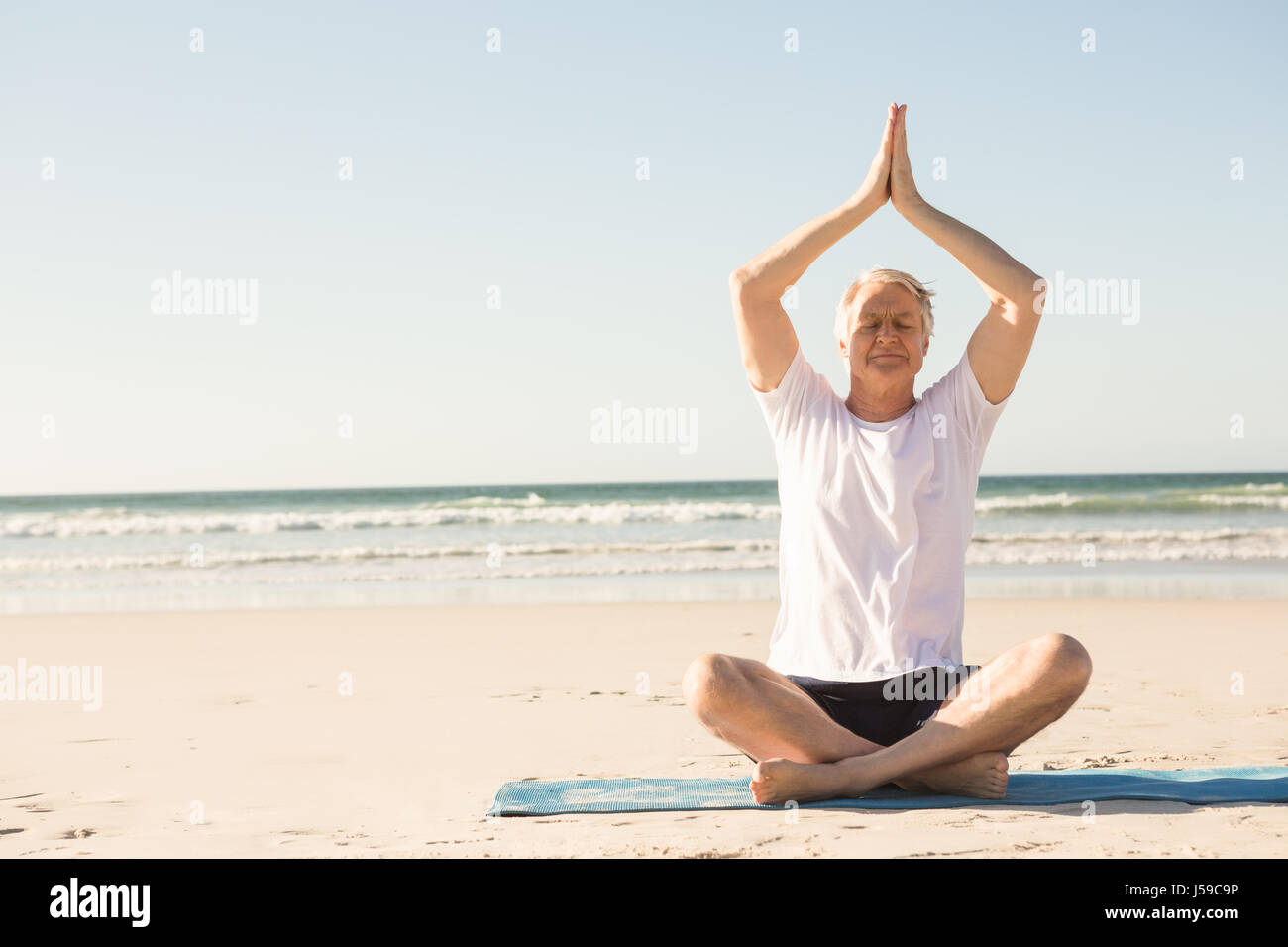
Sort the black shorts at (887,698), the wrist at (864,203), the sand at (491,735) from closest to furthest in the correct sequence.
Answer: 1. the sand at (491,735)
2. the black shorts at (887,698)
3. the wrist at (864,203)

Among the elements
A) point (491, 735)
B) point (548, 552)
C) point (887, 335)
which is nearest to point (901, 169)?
point (887, 335)

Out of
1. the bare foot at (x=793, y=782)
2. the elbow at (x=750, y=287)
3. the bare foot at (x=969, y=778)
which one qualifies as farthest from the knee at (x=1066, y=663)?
the elbow at (x=750, y=287)

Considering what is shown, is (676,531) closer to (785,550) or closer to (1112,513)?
(1112,513)

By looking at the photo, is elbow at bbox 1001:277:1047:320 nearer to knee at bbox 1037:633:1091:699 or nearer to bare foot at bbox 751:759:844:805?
knee at bbox 1037:633:1091:699

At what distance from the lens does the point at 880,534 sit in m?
3.56

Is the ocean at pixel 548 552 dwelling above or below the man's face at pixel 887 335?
below

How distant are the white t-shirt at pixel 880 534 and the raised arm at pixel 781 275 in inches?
3.6

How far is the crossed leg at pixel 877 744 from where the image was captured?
11.4ft

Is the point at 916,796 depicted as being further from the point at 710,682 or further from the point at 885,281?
the point at 885,281

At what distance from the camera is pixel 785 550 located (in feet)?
12.1

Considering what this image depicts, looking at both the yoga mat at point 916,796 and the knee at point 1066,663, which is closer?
the knee at point 1066,663

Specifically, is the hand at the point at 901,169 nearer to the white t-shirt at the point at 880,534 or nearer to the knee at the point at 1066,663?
the white t-shirt at the point at 880,534

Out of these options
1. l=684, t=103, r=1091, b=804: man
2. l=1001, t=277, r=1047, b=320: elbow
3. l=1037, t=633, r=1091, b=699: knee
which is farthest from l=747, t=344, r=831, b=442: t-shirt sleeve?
l=1037, t=633, r=1091, b=699: knee
